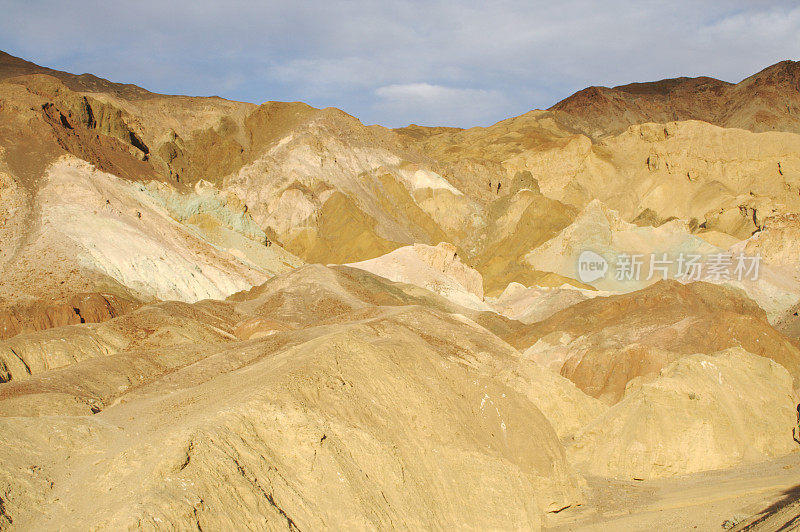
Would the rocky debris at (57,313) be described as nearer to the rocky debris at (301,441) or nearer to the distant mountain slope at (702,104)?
the rocky debris at (301,441)

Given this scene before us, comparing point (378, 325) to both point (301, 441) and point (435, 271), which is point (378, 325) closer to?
point (301, 441)

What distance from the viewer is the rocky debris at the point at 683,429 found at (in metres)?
21.1

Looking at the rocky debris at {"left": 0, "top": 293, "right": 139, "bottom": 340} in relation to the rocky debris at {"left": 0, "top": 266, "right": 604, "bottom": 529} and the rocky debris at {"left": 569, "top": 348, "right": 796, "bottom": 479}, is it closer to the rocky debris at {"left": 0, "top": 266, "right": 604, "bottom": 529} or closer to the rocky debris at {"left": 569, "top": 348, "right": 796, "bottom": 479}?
the rocky debris at {"left": 0, "top": 266, "right": 604, "bottom": 529}

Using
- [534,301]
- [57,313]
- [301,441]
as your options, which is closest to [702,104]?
[534,301]

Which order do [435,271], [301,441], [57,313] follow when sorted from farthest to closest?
[435,271] → [57,313] → [301,441]

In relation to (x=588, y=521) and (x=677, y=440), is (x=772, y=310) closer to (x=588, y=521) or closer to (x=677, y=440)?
(x=677, y=440)

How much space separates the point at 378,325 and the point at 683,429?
8.96m

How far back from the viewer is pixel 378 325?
2286 centimetres

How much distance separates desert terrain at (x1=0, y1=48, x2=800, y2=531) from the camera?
12.4m

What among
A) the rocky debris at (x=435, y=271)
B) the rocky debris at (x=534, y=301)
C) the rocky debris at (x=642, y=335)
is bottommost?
the rocky debris at (x=642, y=335)

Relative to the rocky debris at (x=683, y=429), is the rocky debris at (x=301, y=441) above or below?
above

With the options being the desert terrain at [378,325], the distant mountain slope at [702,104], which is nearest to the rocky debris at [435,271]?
the desert terrain at [378,325]

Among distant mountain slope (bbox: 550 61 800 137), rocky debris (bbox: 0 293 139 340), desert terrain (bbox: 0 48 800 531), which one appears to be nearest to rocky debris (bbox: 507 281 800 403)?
desert terrain (bbox: 0 48 800 531)

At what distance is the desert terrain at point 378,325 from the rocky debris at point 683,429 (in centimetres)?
8
